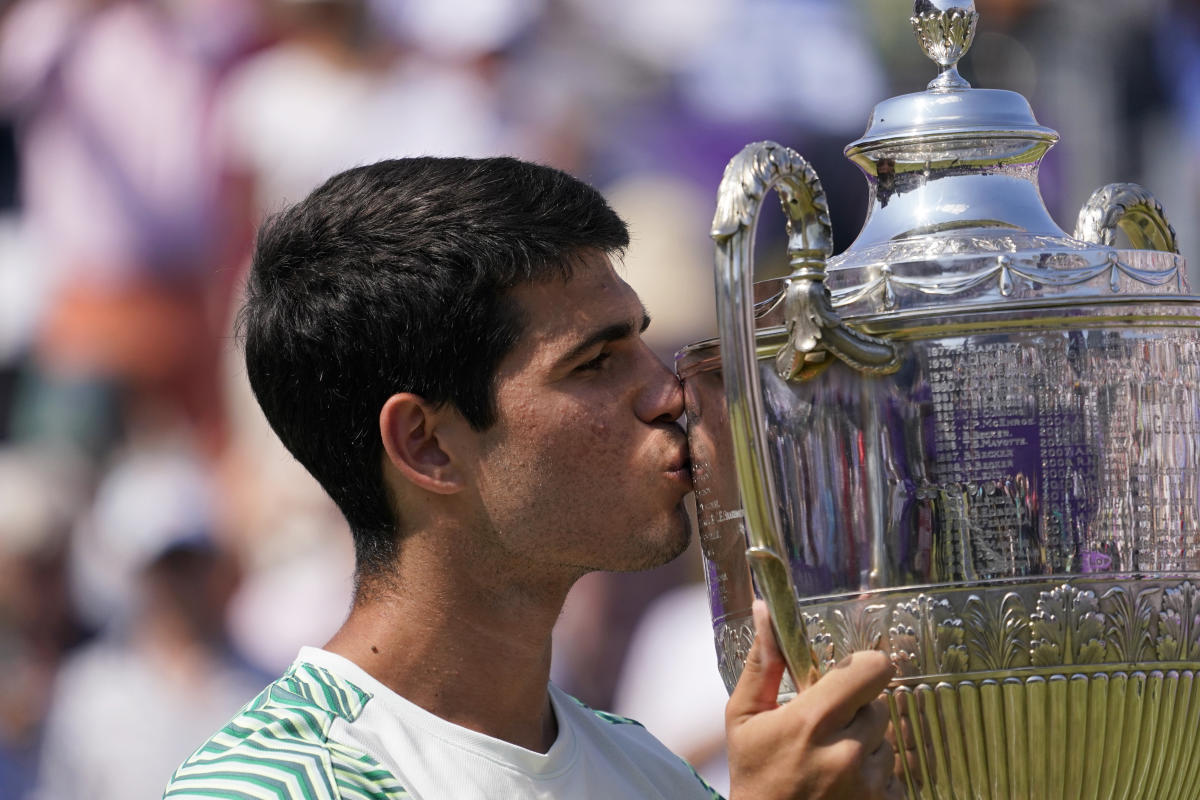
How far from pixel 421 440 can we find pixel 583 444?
236 millimetres

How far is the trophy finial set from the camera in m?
2.22

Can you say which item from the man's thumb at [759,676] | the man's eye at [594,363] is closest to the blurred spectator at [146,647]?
the man's eye at [594,363]

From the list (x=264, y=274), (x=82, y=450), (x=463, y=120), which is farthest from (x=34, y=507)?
(x=264, y=274)

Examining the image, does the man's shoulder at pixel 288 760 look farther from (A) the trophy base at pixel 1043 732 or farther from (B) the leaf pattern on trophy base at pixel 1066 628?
(B) the leaf pattern on trophy base at pixel 1066 628

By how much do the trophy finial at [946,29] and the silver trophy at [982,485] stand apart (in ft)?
0.95

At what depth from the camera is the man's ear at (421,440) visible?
7.46 ft

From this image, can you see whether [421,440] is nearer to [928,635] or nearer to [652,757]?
[652,757]

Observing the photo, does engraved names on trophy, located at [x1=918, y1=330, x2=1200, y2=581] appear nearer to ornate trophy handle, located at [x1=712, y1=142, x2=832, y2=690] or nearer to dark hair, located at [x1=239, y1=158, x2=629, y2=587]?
ornate trophy handle, located at [x1=712, y1=142, x2=832, y2=690]

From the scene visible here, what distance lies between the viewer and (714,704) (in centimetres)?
471

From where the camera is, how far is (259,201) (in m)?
5.19

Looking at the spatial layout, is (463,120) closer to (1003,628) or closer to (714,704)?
(714,704)

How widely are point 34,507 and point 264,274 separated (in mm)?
3163

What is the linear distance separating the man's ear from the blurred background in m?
2.53

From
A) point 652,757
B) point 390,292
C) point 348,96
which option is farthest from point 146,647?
point 390,292
